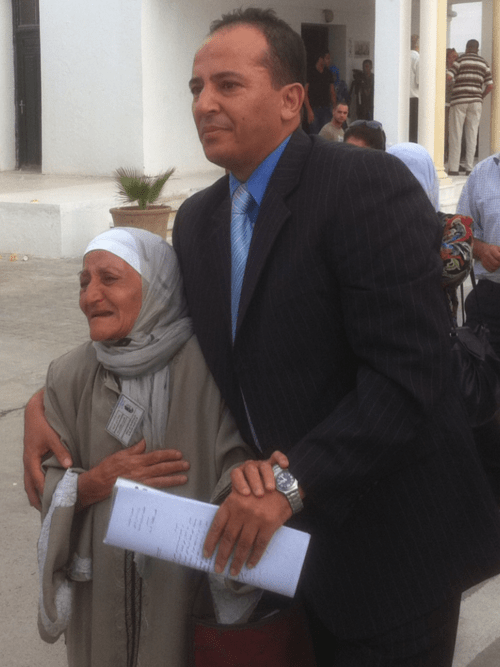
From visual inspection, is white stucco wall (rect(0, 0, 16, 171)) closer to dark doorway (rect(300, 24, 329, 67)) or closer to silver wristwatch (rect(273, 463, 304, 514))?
dark doorway (rect(300, 24, 329, 67))

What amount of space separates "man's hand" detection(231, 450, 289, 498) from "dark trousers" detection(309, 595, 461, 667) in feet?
1.31

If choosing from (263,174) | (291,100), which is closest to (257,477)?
(263,174)

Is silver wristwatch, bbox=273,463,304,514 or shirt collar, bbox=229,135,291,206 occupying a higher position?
shirt collar, bbox=229,135,291,206

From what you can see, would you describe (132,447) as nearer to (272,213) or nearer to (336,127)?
(272,213)

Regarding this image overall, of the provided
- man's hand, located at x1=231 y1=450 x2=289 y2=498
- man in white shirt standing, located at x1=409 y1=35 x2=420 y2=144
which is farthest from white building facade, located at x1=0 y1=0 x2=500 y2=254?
man's hand, located at x1=231 y1=450 x2=289 y2=498

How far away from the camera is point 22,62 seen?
1511 cm

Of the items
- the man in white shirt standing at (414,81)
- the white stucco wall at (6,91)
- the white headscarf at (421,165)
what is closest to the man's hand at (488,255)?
the white headscarf at (421,165)

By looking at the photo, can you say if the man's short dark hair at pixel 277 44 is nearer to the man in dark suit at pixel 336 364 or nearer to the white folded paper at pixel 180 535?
the man in dark suit at pixel 336 364

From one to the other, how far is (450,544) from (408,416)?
291 millimetres

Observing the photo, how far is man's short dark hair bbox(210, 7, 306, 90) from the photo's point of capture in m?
1.70

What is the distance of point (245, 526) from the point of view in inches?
62.4

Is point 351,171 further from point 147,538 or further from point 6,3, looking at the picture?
point 6,3

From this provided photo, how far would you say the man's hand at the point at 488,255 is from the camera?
457cm

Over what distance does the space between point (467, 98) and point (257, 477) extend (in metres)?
14.5
